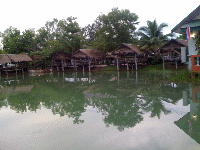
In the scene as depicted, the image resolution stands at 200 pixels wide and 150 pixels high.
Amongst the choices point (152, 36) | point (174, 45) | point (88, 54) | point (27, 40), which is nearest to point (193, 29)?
point (174, 45)

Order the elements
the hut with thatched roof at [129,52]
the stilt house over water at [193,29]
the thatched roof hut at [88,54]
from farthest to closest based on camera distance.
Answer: the thatched roof hut at [88,54] → the hut with thatched roof at [129,52] → the stilt house over water at [193,29]

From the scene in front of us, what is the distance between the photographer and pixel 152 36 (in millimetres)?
21547

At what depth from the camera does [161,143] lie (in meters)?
3.40

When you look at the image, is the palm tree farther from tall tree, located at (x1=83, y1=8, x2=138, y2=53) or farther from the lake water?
the lake water

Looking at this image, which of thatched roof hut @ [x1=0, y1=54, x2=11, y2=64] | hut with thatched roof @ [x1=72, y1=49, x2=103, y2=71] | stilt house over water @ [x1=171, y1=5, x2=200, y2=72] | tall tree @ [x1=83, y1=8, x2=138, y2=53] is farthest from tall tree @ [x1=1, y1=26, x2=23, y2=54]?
stilt house over water @ [x1=171, y1=5, x2=200, y2=72]

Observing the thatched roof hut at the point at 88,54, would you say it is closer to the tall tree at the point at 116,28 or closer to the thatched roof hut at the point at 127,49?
the tall tree at the point at 116,28

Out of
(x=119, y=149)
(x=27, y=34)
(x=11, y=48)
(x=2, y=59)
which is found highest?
(x=27, y=34)

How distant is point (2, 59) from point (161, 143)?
82.8ft

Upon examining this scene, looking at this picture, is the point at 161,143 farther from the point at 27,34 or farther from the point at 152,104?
the point at 27,34

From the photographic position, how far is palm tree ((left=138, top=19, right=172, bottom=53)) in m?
21.0

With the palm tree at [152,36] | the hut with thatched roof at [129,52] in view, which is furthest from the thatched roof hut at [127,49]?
the palm tree at [152,36]

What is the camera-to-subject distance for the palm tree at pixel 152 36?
21047 millimetres

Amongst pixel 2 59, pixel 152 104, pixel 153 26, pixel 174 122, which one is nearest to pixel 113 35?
pixel 153 26

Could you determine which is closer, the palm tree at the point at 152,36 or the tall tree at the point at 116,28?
the palm tree at the point at 152,36
